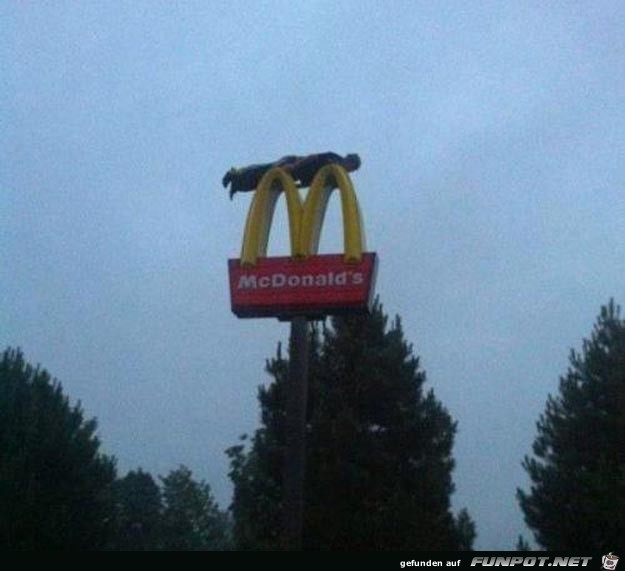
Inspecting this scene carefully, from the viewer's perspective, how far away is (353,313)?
2241 centimetres

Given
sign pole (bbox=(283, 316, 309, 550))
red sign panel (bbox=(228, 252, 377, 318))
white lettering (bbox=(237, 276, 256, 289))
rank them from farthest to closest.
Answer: white lettering (bbox=(237, 276, 256, 289)) < red sign panel (bbox=(228, 252, 377, 318)) < sign pole (bbox=(283, 316, 309, 550))

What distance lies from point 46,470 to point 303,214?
12.6 meters

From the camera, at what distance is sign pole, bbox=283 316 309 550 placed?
68.8ft

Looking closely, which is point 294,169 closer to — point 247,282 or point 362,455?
point 247,282

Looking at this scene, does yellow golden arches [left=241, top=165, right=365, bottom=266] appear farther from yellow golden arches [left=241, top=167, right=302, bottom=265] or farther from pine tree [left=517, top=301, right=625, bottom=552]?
pine tree [left=517, top=301, right=625, bottom=552]

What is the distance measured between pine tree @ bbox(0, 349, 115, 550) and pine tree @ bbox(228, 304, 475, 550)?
171 inches

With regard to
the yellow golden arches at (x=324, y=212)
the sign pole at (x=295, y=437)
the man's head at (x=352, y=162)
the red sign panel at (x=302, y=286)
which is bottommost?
the sign pole at (x=295, y=437)

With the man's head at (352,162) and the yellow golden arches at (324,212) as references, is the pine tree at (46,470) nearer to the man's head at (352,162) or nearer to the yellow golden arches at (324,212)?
the yellow golden arches at (324,212)

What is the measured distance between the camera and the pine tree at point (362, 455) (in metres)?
27.3

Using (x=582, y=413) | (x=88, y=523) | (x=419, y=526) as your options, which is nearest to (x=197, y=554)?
(x=419, y=526)

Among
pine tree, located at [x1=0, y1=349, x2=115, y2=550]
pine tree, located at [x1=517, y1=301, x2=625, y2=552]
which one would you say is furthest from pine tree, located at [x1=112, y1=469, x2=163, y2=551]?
pine tree, located at [x1=517, y1=301, x2=625, y2=552]

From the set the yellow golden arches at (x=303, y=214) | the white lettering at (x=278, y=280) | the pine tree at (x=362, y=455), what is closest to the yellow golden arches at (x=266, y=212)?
the yellow golden arches at (x=303, y=214)

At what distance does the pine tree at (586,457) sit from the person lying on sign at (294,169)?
27.4 ft

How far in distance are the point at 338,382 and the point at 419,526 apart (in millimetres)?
4726
